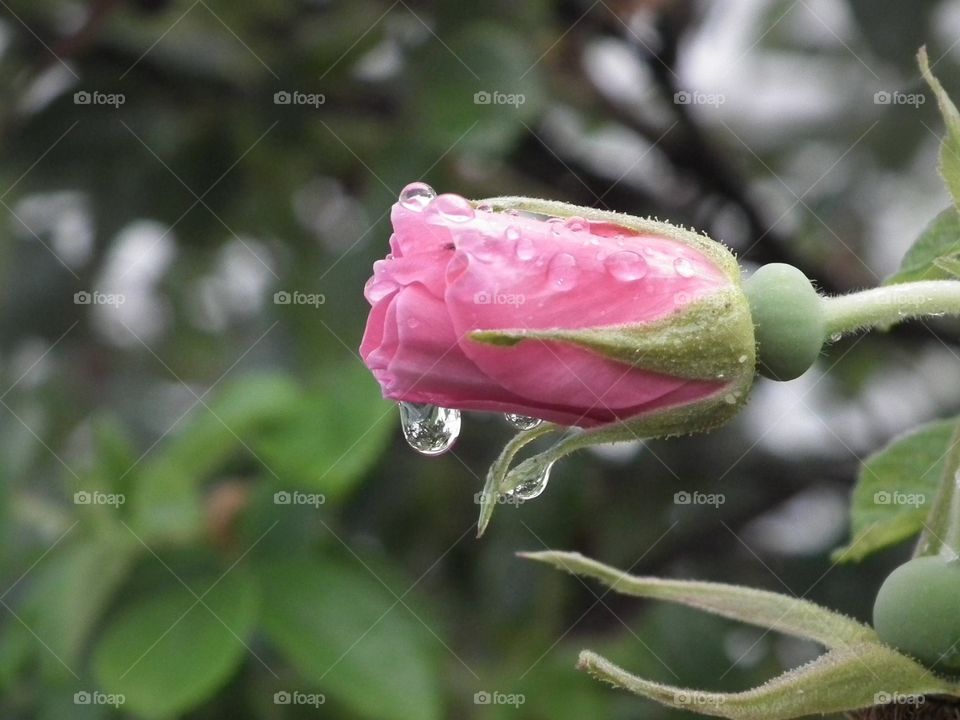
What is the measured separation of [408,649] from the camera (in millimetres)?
1499

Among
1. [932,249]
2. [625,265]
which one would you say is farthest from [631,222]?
[932,249]

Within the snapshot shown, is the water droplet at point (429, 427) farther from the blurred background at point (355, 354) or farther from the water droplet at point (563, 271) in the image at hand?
the blurred background at point (355, 354)

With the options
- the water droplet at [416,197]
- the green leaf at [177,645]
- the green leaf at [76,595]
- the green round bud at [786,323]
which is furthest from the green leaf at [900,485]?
the green leaf at [76,595]

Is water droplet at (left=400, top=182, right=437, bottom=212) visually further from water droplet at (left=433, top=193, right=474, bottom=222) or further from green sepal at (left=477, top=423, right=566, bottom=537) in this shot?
green sepal at (left=477, top=423, right=566, bottom=537)

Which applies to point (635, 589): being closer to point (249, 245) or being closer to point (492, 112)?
point (492, 112)

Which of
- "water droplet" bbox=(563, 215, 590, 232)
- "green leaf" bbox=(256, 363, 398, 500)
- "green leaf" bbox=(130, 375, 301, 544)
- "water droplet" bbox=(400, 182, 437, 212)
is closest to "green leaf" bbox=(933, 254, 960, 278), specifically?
"water droplet" bbox=(563, 215, 590, 232)

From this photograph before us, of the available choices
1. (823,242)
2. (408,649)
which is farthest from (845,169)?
(408,649)

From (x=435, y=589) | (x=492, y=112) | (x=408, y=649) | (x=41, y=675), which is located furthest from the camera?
(x=435, y=589)

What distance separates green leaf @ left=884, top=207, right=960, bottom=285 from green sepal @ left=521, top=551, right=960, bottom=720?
0.94 feet

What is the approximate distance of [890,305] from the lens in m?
0.89

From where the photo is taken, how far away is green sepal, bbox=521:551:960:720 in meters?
0.87

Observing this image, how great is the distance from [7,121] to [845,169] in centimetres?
146

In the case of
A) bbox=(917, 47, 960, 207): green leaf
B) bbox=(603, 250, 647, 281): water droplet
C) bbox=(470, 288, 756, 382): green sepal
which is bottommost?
bbox=(470, 288, 756, 382): green sepal

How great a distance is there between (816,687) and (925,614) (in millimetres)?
101
